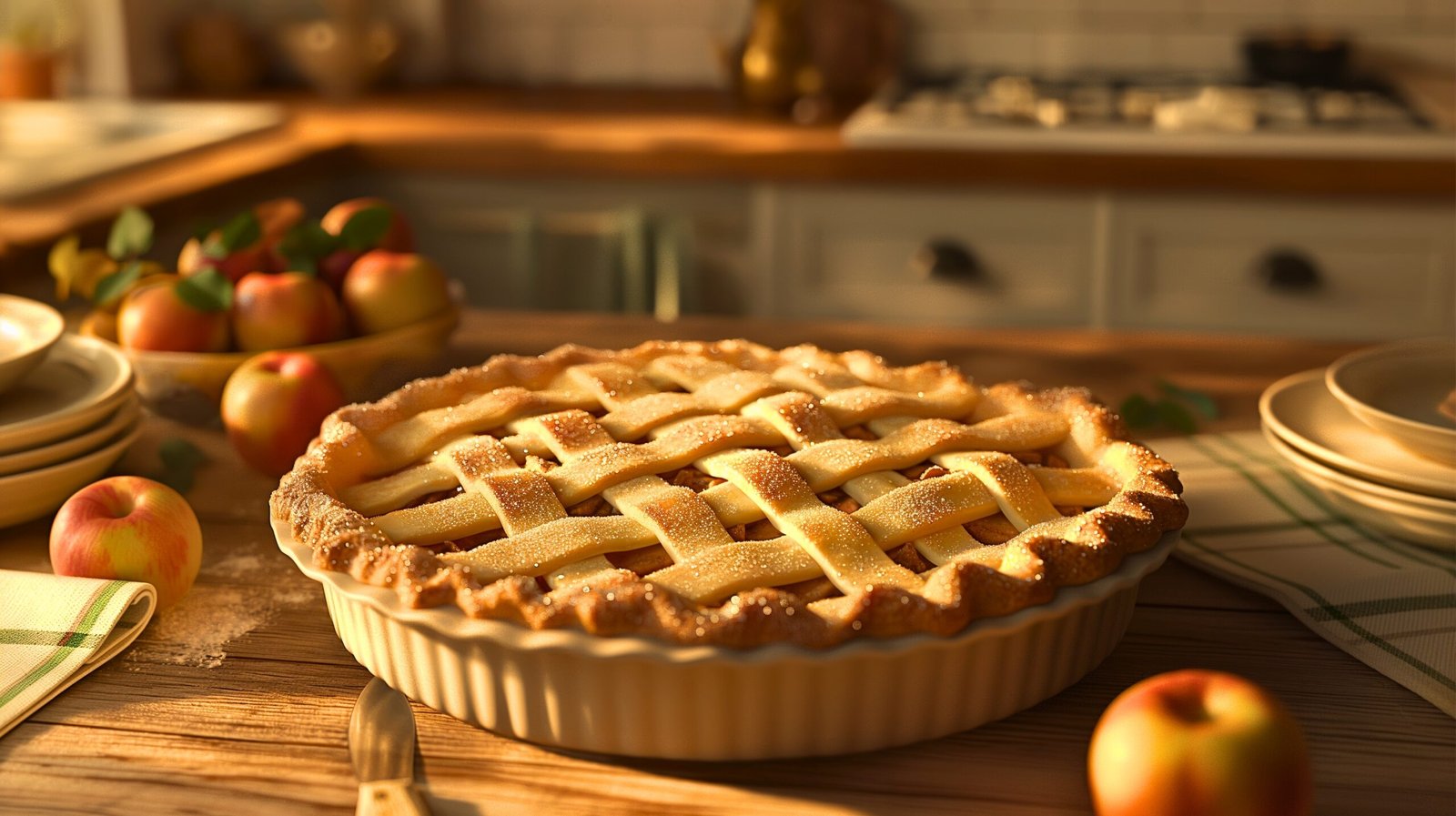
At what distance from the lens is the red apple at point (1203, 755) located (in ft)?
1.91

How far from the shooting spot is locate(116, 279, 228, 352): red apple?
1096mm

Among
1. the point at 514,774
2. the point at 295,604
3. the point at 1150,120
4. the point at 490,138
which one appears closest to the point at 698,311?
the point at 490,138

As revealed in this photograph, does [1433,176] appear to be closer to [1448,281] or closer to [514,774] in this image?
[1448,281]

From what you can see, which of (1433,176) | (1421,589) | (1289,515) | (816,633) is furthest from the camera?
(1433,176)

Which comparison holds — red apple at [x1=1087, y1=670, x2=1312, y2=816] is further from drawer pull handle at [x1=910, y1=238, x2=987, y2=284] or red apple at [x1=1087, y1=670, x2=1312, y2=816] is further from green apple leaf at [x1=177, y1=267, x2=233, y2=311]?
drawer pull handle at [x1=910, y1=238, x2=987, y2=284]

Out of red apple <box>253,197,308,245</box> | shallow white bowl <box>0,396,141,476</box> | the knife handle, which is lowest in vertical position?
the knife handle

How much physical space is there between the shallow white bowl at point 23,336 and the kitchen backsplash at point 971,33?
6.06ft

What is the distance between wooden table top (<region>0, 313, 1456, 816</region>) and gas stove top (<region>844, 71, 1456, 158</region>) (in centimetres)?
136

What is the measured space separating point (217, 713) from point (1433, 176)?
1.90 meters

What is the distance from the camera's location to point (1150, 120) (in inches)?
88.7

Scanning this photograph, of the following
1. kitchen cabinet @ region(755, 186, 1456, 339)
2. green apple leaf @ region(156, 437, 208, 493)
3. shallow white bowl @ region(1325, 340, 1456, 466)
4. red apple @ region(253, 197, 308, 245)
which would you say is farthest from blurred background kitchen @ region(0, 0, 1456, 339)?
shallow white bowl @ region(1325, 340, 1456, 466)

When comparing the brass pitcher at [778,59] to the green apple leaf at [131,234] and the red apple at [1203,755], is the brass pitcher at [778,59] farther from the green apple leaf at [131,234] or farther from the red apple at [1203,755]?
the red apple at [1203,755]

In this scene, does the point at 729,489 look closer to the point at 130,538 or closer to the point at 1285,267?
the point at 130,538

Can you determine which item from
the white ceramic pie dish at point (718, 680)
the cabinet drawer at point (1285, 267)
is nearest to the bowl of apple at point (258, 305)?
the white ceramic pie dish at point (718, 680)
